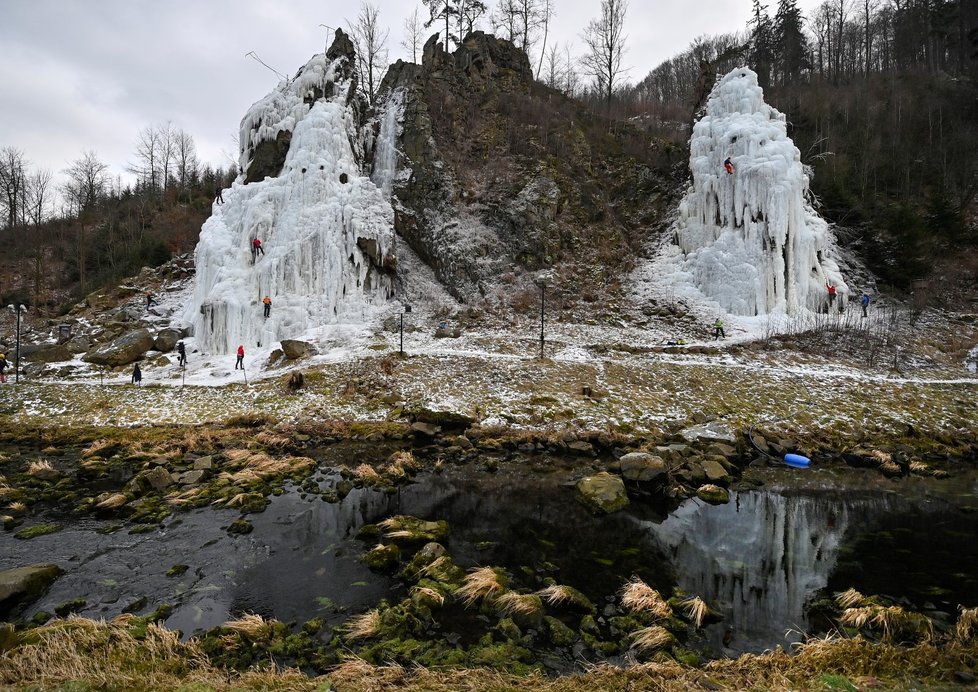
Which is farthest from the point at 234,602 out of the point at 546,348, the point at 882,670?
the point at 546,348

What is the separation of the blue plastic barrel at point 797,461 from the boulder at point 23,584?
766 inches

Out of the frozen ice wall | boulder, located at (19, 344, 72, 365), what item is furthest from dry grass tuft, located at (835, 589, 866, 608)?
boulder, located at (19, 344, 72, 365)

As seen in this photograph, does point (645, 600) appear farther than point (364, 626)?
Yes

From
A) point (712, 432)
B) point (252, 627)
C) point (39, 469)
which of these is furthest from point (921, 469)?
point (39, 469)

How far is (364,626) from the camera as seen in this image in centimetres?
618

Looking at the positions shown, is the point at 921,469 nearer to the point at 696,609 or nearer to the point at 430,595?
the point at 696,609

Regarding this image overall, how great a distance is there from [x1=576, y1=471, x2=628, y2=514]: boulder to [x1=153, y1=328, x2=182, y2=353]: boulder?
25.0 metres

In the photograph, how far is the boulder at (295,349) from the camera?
890 inches

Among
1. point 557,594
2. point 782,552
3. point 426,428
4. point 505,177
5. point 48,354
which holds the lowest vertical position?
point 782,552

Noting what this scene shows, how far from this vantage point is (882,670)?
516 cm

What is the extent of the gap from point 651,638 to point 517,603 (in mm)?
1996

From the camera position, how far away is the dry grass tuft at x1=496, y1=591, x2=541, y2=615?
664 centimetres

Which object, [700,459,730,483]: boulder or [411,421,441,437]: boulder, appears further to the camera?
[411,421,441,437]: boulder

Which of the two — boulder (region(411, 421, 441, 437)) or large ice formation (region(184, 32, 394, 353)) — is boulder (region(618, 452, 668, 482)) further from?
large ice formation (region(184, 32, 394, 353))
